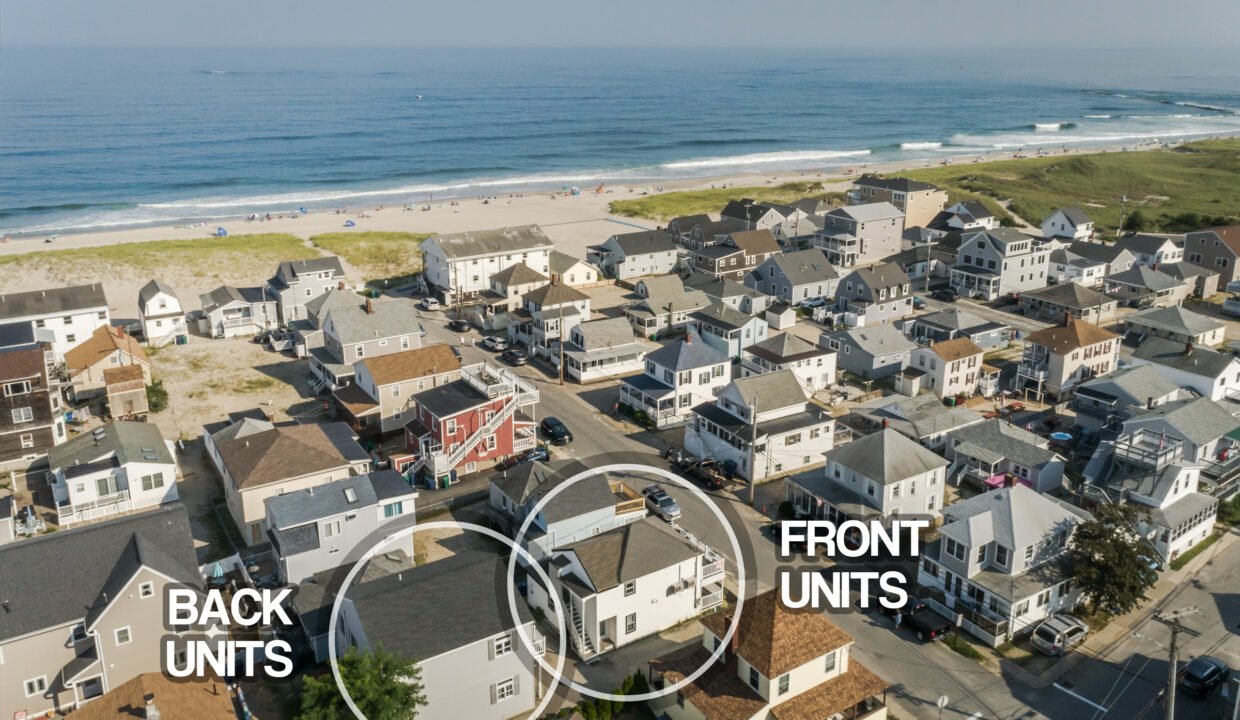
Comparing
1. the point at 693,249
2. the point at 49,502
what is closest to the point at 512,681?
the point at 49,502

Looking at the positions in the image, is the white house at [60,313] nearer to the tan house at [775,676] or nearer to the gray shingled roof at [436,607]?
the gray shingled roof at [436,607]

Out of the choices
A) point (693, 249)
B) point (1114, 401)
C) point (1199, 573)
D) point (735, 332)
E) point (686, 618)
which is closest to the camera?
point (686, 618)

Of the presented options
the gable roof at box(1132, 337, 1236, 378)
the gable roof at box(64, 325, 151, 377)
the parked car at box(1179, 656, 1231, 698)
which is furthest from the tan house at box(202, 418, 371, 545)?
the gable roof at box(1132, 337, 1236, 378)

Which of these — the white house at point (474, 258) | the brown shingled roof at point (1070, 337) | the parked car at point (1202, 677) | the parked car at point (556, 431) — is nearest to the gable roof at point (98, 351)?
the white house at point (474, 258)

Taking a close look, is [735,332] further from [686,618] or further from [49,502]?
[49,502]

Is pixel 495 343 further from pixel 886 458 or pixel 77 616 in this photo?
pixel 77 616

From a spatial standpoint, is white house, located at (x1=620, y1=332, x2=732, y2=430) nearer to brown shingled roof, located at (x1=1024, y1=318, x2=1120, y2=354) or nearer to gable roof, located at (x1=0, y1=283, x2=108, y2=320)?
brown shingled roof, located at (x1=1024, y1=318, x2=1120, y2=354)
